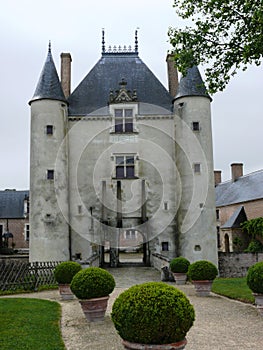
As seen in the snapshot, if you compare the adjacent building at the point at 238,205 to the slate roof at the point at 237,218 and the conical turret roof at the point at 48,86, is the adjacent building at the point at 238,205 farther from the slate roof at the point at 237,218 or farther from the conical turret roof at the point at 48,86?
the conical turret roof at the point at 48,86

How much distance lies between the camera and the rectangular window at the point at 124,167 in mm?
21578

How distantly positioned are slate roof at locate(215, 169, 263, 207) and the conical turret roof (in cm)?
1560

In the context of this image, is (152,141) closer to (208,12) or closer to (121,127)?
(121,127)

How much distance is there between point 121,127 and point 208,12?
1167 centimetres

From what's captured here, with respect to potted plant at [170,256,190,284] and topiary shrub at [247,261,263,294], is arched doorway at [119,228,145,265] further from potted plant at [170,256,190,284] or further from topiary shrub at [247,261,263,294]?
topiary shrub at [247,261,263,294]

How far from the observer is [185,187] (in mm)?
20531

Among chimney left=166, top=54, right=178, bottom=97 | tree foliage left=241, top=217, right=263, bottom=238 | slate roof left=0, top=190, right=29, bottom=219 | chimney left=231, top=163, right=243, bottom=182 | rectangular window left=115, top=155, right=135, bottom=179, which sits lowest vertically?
tree foliage left=241, top=217, right=263, bottom=238

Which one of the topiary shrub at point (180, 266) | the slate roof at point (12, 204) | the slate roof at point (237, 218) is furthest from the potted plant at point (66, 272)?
the slate roof at point (12, 204)

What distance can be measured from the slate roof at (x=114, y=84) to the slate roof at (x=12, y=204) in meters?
15.7

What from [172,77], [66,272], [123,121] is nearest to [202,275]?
[66,272]

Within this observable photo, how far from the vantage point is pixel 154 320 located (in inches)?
189

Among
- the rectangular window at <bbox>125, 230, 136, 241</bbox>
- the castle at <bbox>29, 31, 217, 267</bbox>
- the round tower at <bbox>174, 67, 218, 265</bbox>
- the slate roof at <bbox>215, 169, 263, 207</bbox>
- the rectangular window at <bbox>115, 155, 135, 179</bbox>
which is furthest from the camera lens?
the rectangular window at <bbox>125, 230, 136, 241</bbox>

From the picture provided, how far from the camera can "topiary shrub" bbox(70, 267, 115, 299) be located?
8570 millimetres

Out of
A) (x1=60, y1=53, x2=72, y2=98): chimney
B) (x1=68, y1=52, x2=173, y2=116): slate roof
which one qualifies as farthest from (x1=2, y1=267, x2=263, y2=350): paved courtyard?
(x1=60, y1=53, x2=72, y2=98): chimney
